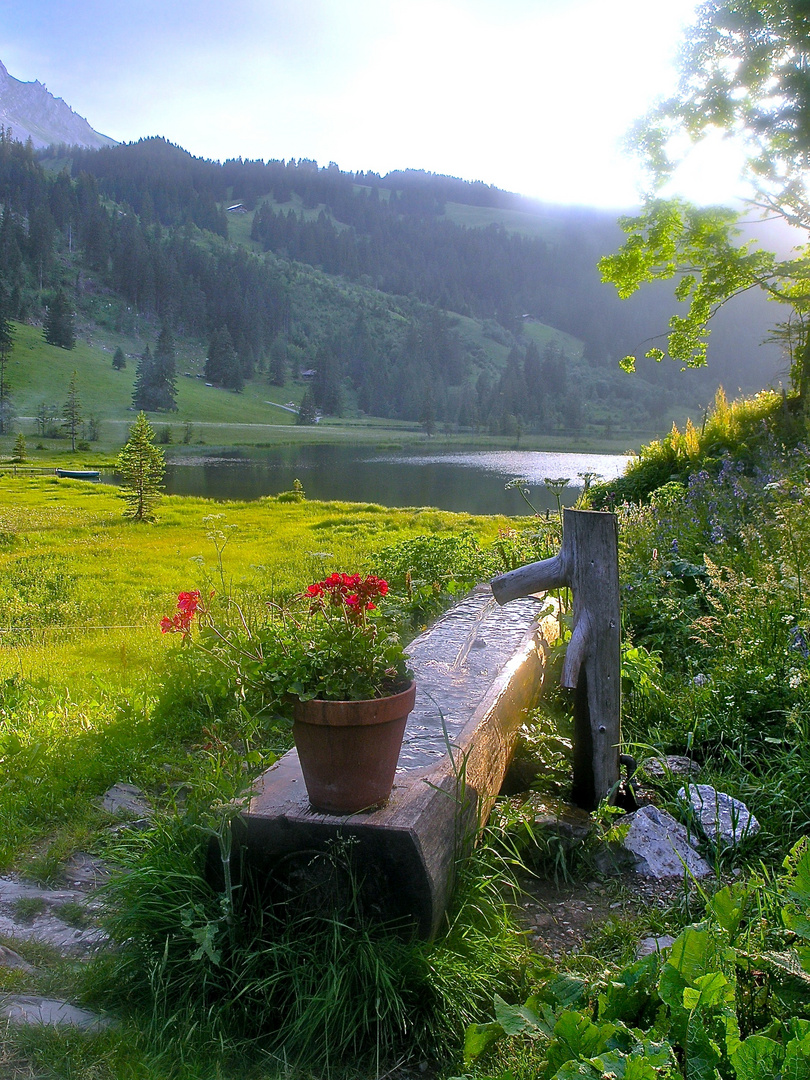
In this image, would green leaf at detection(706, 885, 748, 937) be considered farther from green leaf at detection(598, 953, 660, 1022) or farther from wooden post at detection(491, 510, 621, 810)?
wooden post at detection(491, 510, 621, 810)

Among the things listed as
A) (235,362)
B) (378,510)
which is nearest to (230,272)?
(235,362)

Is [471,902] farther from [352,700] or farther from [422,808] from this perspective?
[352,700]

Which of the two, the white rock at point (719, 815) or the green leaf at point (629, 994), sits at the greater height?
the green leaf at point (629, 994)

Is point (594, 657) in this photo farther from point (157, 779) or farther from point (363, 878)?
point (157, 779)

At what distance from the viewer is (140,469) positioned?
1898 centimetres

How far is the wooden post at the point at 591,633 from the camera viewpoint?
3.66 m

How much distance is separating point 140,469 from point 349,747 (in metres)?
18.1

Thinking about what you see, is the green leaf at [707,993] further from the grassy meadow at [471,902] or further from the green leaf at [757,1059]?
the green leaf at [757,1059]

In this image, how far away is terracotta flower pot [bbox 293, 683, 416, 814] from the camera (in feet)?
8.44

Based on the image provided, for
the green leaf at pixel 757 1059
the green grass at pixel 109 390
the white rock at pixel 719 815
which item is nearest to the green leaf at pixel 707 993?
the green leaf at pixel 757 1059

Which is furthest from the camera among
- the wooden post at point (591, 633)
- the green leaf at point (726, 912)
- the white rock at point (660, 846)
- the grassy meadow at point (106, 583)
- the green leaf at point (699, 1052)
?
the grassy meadow at point (106, 583)

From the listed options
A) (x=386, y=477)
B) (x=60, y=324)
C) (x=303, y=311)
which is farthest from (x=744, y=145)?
(x=303, y=311)

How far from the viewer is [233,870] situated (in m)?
2.78

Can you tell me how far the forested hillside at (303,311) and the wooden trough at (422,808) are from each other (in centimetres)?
9938
